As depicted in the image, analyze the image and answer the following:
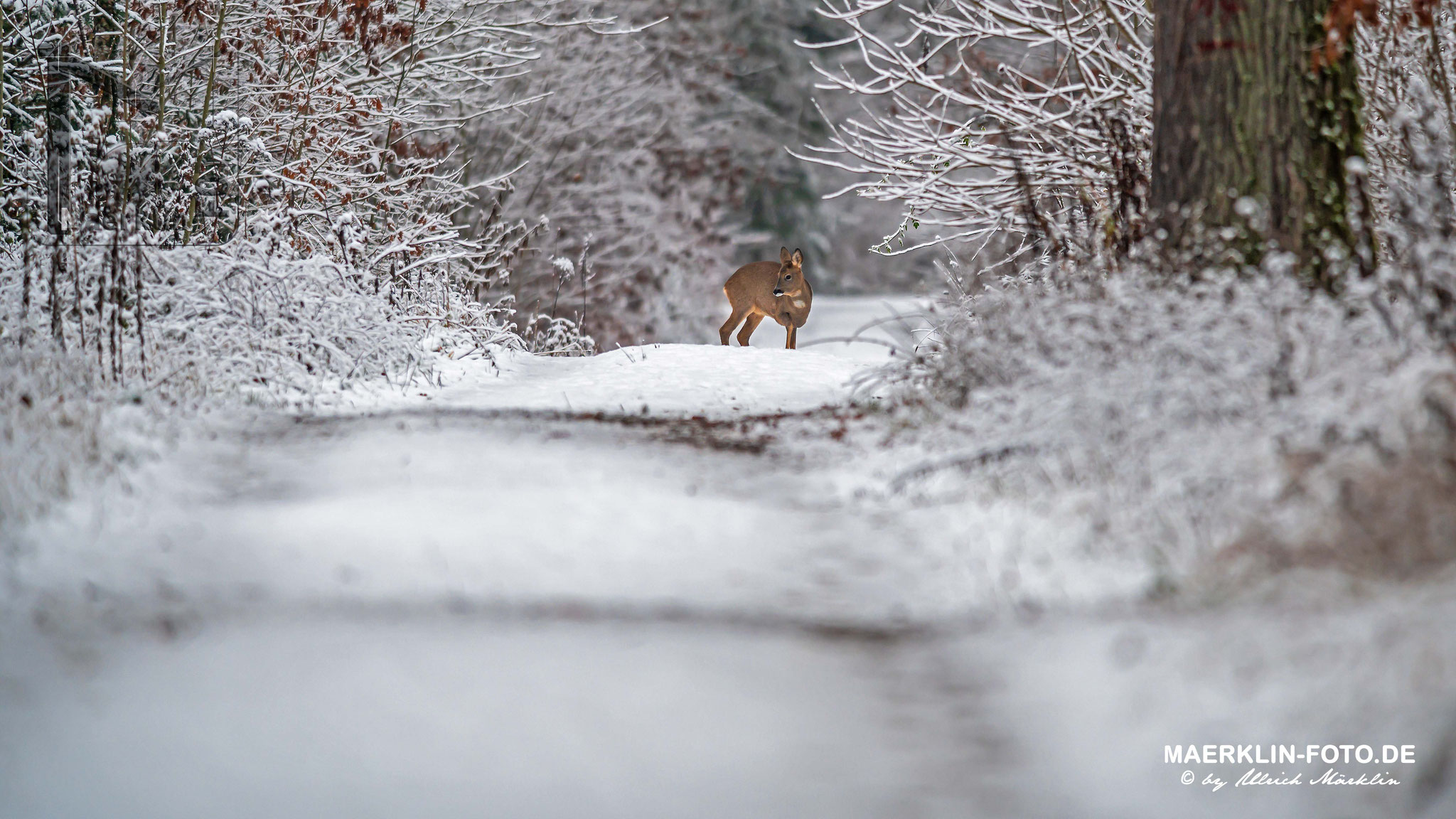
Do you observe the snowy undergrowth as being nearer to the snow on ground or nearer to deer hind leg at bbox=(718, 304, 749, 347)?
the snow on ground

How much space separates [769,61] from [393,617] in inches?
1071

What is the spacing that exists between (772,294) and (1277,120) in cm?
907

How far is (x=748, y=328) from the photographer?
49.7ft

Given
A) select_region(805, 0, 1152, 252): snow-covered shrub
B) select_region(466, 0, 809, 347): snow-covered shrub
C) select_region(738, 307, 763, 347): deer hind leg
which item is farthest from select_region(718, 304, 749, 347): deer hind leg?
select_region(805, 0, 1152, 252): snow-covered shrub

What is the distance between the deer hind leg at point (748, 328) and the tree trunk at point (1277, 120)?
9280 millimetres

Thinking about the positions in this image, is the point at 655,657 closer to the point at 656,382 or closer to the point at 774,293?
the point at 656,382

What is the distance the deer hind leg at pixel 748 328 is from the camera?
14.8m

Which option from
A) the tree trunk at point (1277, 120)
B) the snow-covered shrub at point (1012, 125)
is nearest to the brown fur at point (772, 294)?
the snow-covered shrub at point (1012, 125)

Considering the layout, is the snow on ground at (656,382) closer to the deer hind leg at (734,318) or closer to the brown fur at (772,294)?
the brown fur at (772,294)

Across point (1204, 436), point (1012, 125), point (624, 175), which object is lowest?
point (1204, 436)

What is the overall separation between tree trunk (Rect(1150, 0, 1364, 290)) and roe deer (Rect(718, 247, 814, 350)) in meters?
8.34

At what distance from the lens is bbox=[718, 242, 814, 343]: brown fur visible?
14180 millimetres

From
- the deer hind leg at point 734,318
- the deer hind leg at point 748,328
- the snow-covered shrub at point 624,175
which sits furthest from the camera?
the snow-covered shrub at point 624,175

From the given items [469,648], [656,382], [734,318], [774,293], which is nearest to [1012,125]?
[656,382]
